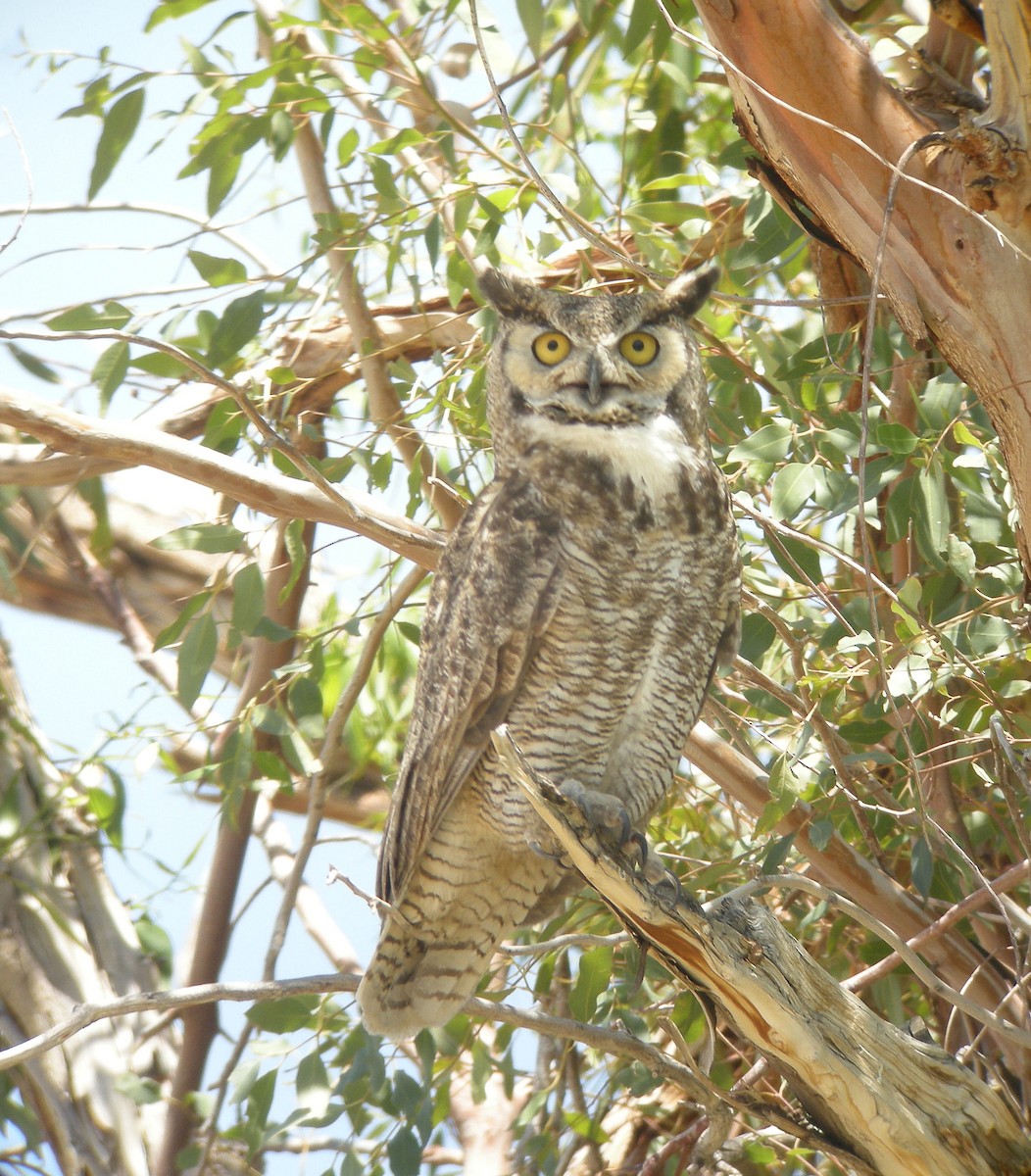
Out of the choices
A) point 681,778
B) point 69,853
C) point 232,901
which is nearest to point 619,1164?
point 681,778

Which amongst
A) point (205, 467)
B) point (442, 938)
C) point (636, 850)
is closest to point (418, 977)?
point (442, 938)

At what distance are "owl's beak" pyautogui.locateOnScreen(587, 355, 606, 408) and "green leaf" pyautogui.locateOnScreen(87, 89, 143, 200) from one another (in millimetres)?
1143

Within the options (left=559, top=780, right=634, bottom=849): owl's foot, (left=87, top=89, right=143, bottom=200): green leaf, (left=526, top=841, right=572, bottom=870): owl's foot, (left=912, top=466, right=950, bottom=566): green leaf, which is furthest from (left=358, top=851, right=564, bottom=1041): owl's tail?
(left=87, top=89, right=143, bottom=200): green leaf

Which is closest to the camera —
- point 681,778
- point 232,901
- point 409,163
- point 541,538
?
point 541,538

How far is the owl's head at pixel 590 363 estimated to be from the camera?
6.76ft

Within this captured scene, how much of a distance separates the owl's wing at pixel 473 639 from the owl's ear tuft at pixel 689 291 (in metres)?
0.45

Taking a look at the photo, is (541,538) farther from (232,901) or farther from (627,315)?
(232,901)

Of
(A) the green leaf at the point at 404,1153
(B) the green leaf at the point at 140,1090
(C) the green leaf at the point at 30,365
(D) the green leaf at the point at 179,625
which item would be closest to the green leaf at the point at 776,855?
(A) the green leaf at the point at 404,1153

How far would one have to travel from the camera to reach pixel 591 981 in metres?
2.27

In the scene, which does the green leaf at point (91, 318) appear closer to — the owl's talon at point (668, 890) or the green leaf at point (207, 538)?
the green leaf at point (207, 538)

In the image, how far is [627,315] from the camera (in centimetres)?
211

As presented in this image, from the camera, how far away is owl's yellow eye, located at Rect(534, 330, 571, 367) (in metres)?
2.12

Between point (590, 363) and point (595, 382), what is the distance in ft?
0.15

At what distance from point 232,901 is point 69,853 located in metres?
0.49
